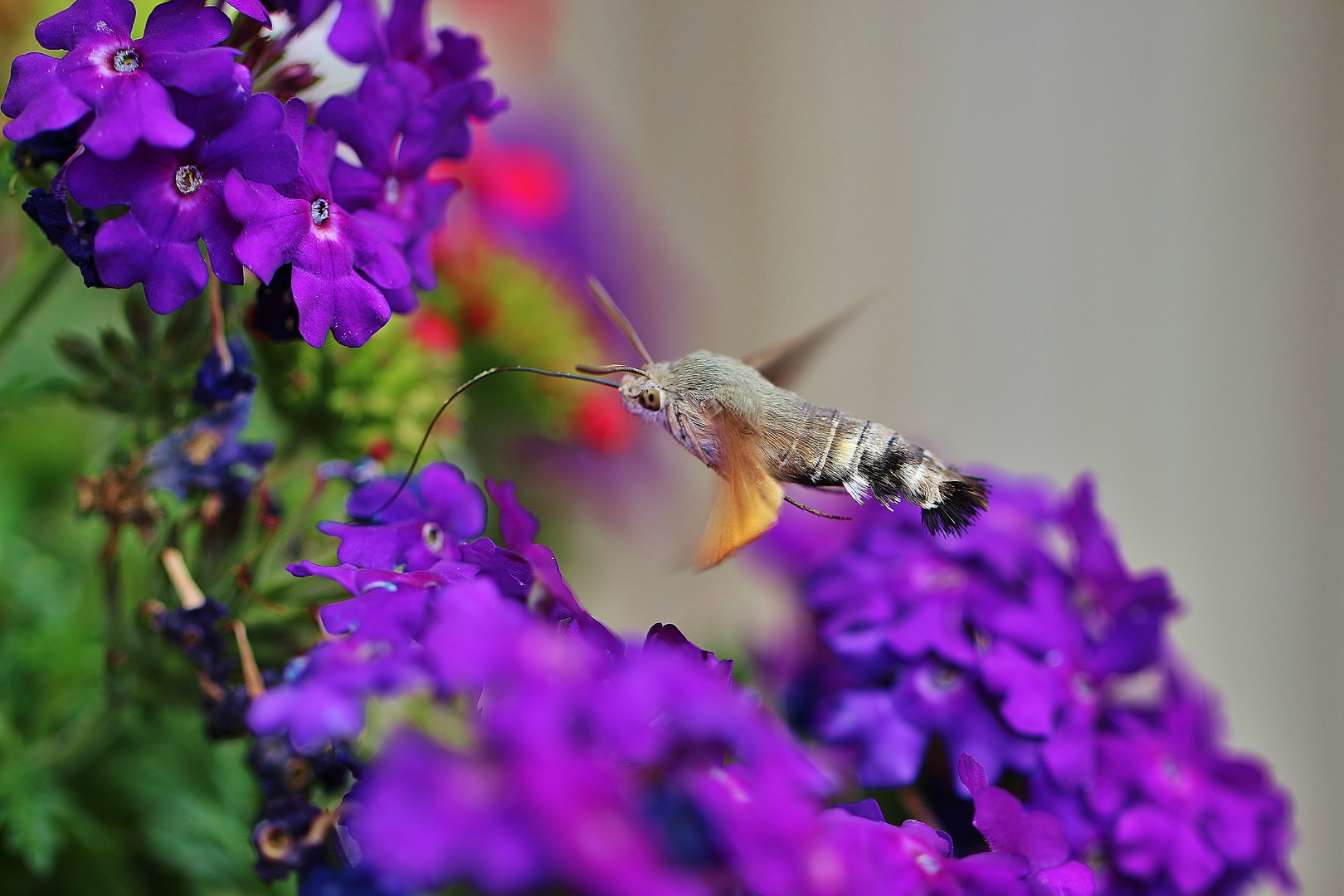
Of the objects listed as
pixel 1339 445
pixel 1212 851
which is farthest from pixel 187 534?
pixel 1339 445

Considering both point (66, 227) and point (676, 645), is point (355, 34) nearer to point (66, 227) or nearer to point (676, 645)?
point (66, 227)

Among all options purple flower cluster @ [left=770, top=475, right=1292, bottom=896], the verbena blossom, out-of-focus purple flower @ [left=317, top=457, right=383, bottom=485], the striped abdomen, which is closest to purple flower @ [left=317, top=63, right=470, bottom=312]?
the verbena blossom

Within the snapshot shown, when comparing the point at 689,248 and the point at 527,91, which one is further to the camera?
the point at 689,248

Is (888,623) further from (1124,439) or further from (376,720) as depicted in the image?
(1124,439)

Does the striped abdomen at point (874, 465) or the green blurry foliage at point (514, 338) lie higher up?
the striped abdomen at point (874, 465)

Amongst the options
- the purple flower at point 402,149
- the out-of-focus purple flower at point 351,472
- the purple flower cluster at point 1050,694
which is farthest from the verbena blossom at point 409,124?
the purple flower cluster at point 1050,694

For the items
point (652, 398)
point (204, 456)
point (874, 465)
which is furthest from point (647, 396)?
point (204, 456)

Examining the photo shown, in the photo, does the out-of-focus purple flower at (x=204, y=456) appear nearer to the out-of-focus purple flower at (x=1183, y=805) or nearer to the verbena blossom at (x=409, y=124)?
the verbena blossom at (x=409, y=124)
